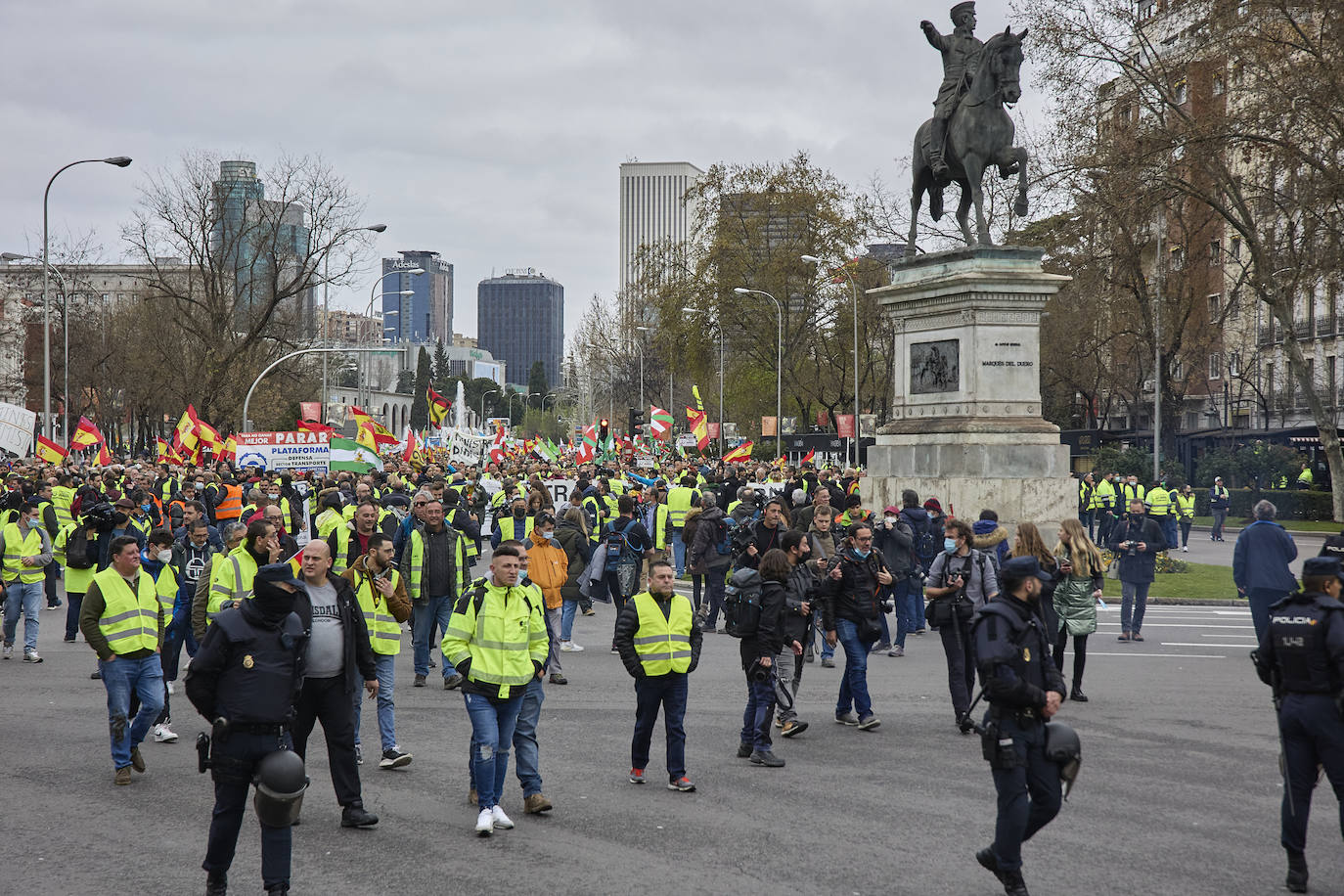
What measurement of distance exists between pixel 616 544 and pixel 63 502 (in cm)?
819

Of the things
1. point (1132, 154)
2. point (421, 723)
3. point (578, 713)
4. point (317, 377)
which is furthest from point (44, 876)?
point (317, 377)

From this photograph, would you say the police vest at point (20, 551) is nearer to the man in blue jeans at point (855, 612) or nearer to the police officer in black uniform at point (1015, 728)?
the man in blue jeans at point (855, 612)

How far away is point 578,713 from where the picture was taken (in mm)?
10648

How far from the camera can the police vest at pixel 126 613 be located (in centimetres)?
842

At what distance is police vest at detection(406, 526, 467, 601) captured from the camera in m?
11.5

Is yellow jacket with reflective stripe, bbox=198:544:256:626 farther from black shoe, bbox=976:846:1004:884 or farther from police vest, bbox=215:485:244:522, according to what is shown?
police vest, bbox=215:485:244:522

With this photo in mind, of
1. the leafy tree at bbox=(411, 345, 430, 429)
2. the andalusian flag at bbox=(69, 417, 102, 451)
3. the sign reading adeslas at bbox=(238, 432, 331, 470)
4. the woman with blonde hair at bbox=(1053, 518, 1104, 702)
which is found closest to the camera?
the woman with blonde hair at bbox=(1053, 518, 1104, 702)

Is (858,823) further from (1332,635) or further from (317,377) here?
(317,377)

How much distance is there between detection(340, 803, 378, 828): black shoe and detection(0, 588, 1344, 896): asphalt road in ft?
0.32

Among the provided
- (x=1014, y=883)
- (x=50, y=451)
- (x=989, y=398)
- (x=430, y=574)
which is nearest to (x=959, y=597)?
(x=1014, y=883)

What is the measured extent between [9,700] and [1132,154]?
28.4 metres

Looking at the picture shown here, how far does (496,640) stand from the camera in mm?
7383

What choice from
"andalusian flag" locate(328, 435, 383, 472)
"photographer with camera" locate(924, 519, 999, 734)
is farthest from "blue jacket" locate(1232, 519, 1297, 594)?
"andalusian flag" locate(328, 435, 383, 472)

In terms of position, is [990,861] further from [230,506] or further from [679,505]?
[230,506]
